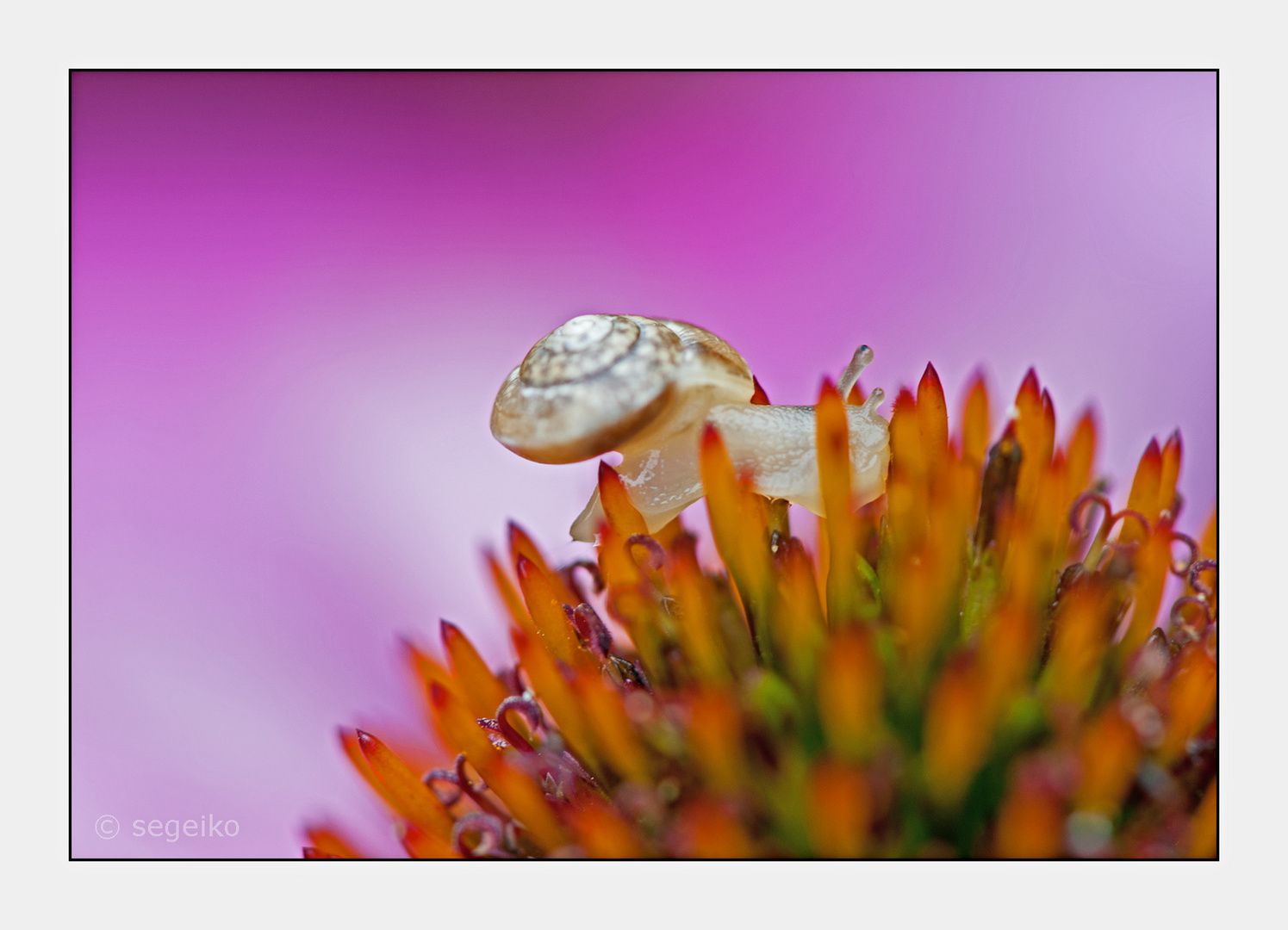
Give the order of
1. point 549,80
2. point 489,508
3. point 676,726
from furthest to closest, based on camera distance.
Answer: point 489,508
point 549,80
point 676,726

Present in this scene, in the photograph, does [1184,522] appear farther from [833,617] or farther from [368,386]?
[368,386]

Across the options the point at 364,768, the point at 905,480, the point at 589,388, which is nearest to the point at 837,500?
the point at 905,480

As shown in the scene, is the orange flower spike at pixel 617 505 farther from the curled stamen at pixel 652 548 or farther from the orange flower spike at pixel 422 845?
the orange flower spike at pixel 422 845

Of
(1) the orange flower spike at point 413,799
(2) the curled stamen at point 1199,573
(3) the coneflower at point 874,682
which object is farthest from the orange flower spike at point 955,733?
(1) the orange flower spike at point 413,799

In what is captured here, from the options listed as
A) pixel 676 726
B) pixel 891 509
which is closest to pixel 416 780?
pixel 676 726

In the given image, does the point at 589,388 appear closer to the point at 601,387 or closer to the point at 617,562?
the point at 601,387

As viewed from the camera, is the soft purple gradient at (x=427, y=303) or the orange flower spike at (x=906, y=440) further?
the soft purple gradient at (x=427, y=303)
